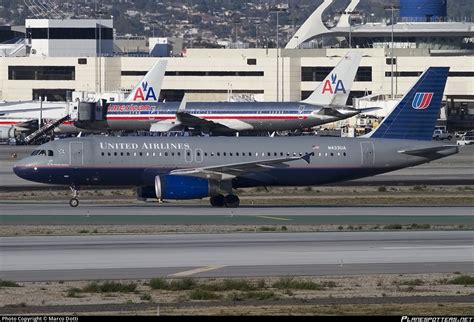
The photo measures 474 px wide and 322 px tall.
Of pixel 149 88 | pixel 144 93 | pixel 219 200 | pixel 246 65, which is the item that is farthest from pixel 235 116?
pixel 219 200

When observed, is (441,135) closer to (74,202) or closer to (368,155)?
(368,155)

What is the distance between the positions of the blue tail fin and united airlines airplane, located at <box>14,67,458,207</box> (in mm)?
52

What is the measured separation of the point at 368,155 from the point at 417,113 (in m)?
3.65

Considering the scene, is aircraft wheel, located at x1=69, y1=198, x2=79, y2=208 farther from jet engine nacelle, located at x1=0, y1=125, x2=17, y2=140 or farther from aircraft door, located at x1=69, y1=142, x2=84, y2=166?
jet engine nacelle, located at x1=0, y1=125, x2=17, y2=140

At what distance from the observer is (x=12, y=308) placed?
3212 centimetres

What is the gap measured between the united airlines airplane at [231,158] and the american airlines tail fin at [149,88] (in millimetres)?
79369

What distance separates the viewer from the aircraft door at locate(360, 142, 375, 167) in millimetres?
64938

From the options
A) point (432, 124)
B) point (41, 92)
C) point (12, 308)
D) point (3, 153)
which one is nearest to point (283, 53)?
point (41, 92)

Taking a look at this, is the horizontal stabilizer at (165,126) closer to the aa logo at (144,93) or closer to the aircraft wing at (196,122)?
the aircraft wing at (196,122)

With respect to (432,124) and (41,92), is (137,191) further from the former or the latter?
(41,92)

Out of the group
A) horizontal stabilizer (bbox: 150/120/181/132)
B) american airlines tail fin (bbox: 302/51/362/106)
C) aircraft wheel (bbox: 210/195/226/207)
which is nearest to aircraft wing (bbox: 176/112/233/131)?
horizontal stabilizer (bbox: 150/120/181/132)

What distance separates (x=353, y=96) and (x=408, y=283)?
448ft

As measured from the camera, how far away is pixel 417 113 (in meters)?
66.1

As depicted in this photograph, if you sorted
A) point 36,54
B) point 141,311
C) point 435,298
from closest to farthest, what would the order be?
1. point 141,311
2. point 435,298
3. point 36,54
